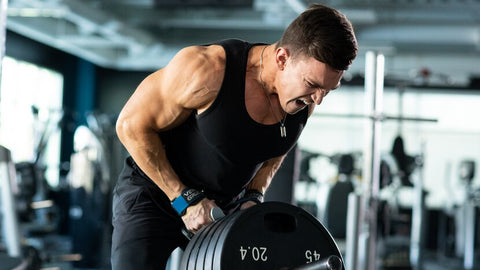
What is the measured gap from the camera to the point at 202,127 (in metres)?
1.97

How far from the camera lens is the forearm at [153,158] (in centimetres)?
199

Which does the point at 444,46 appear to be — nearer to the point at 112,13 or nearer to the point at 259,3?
the point at 259,3

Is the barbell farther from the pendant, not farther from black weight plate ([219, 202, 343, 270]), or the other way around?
the pendant

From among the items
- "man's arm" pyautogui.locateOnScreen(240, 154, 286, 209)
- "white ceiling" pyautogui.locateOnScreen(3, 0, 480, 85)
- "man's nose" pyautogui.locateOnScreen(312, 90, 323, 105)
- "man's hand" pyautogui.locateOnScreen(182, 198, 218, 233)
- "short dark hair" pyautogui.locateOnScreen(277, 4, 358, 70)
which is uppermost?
"white ceiling" pyautogui.locateOnScreen(3, 0, 480, 85)

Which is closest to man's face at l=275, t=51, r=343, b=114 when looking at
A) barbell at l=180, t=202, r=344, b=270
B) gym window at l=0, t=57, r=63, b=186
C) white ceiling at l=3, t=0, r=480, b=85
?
barbell at l=180, t=202, r=344, b=270

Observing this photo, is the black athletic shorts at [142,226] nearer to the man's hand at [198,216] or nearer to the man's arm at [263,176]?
the man's hand at [198,216]

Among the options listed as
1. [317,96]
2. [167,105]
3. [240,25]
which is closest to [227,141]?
[167,105]

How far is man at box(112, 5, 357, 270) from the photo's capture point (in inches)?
73.9

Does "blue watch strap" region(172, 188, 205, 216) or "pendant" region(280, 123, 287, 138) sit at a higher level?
"pendant" region(280, 123, 287, 138)

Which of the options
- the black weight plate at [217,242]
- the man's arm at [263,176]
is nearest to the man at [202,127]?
the man's arm at [263,176]

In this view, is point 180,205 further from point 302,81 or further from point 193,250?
point 302,81

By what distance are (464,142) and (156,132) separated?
35.1 ft

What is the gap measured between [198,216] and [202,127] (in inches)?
9.4

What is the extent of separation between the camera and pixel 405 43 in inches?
378
